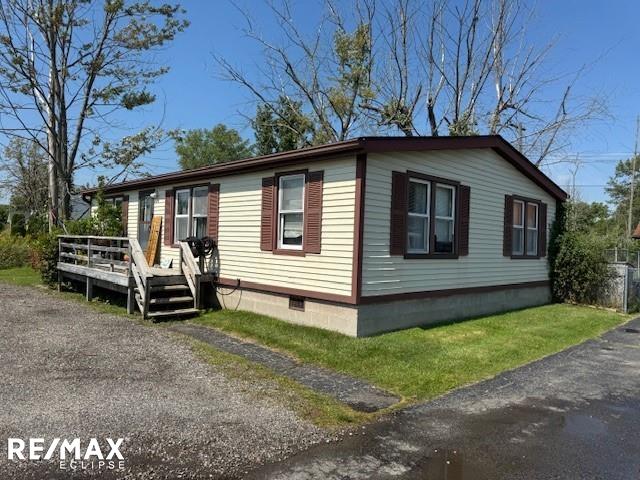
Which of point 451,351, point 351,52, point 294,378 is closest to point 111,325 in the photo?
point 294,378

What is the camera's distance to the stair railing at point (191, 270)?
10305 millimetres

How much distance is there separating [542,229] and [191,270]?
897 cm

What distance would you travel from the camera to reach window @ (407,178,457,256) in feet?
30.2

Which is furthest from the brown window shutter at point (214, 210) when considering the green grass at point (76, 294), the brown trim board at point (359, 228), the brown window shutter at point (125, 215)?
the brown window shutter at point (125, 215)

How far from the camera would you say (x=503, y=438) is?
14.5ft

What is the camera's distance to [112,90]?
1931 centimetres

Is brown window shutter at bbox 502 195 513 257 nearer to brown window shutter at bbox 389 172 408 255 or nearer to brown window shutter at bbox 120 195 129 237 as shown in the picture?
brown window shutter at bbox 389 172 408 255

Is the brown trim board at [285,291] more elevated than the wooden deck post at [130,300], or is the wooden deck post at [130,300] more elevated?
the brown trim board at [285,291]

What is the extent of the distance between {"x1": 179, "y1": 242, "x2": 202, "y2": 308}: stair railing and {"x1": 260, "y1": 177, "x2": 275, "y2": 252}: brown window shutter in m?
1.56

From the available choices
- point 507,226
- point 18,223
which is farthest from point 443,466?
point 18,223

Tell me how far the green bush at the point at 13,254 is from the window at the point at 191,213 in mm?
13007

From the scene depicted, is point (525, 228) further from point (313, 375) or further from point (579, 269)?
point (313, 375)

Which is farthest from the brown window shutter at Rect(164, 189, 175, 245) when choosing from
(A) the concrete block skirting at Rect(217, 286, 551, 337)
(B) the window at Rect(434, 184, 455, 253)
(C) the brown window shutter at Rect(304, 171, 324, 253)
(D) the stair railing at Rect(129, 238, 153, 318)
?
(B) the window at Rect(434, 184, 455, 253)

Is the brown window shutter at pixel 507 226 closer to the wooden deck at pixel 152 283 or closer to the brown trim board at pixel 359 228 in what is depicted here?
the brown trim board at pixel 359 228
